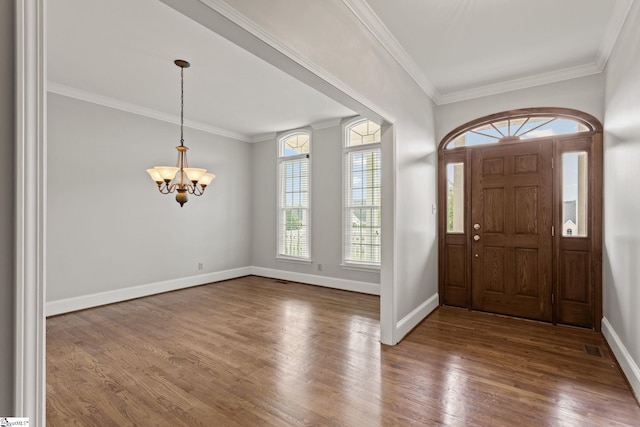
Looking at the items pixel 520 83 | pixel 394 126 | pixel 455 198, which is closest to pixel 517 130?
pixel 520 83

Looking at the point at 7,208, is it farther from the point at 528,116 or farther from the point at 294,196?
the point at 294,196

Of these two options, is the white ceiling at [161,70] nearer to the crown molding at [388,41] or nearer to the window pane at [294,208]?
the window pane at [294,208]

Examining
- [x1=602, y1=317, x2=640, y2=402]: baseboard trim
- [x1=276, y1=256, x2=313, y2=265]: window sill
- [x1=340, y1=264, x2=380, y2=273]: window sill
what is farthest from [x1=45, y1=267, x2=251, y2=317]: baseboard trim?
[x1=602, y1=317, x2=640, y2=402]: baseboard trim

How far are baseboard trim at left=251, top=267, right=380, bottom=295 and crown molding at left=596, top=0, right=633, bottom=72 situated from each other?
383cm

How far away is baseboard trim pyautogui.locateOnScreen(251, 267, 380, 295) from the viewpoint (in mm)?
5254

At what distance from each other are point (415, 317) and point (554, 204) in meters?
2.11

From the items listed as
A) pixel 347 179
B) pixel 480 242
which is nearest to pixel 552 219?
pixel 480 242

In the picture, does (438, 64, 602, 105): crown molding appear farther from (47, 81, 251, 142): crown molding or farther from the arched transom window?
(47, 81, 251, 142): crown molding

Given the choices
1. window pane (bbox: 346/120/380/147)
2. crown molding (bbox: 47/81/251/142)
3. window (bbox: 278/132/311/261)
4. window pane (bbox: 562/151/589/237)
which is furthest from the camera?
window (bbox: 278/132/311/261)

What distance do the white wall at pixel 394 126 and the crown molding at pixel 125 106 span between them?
147 inches

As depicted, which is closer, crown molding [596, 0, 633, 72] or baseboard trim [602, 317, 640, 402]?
baseboard trim [602, 317, 640, 402]

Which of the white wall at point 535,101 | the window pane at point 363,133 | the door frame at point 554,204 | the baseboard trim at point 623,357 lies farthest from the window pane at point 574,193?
the window pane at point 363,133

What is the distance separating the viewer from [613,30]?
2.84 m

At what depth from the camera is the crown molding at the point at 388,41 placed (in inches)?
102
